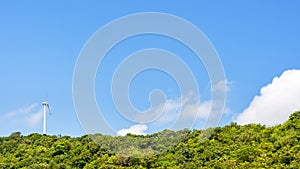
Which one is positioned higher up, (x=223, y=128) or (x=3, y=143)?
(x=3, y=143)

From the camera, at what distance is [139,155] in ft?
96.0

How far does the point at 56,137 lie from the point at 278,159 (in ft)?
44.1

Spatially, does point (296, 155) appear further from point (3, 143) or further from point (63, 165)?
point (3, 143)

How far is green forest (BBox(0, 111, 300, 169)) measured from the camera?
1059 inches

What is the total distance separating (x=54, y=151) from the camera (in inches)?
1237

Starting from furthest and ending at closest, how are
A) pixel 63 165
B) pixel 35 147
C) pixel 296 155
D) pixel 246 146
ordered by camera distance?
pixel 35 147
pixel 63 165
pixel 246 146
pixel 296 155

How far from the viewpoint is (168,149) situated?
30219 millimetres

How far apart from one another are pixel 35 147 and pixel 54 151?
179cm

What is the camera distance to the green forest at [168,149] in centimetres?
2689

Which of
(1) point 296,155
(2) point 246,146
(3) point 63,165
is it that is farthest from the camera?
(3) point 63,165

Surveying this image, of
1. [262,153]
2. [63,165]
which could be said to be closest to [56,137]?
[63,165]

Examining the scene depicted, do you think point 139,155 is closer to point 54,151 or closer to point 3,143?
point 54,151

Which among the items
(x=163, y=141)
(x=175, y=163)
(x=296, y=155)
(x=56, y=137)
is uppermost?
(x=56, y=137)

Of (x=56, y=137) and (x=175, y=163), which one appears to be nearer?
(x=175, y=163)
